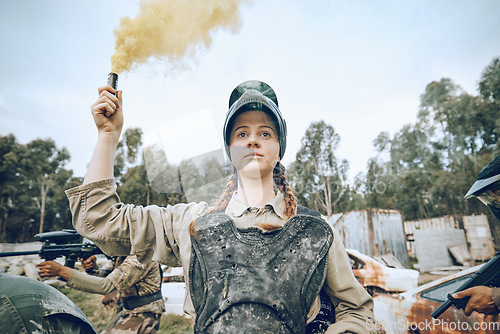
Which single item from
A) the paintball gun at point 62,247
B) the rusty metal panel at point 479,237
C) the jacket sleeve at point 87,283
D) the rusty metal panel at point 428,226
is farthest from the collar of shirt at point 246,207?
the rusty metal panel at point 479,237

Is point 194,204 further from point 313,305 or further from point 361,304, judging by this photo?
point 361,304

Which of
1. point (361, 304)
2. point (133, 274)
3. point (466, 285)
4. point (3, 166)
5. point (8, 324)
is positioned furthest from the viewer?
point (3, 166)

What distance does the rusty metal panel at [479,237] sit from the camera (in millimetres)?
15336

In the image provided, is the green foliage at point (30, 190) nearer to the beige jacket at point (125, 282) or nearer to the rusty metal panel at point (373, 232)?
the rusty metal panel at point (373, 232)

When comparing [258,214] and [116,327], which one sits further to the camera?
[116,327]

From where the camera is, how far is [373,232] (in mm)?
11445

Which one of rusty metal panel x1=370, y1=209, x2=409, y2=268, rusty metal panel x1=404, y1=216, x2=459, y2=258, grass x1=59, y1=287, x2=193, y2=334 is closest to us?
grass x1=59, y1=287, x2=193, y2=334

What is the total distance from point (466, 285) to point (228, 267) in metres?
3.02

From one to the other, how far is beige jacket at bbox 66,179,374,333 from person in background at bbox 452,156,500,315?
2.08m

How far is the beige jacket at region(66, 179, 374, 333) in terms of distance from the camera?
1.30 m

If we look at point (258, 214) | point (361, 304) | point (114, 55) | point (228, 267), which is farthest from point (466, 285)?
point (114, 55)

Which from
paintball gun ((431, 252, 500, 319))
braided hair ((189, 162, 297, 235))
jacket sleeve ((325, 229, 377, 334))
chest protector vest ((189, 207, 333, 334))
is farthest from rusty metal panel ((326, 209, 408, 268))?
chest protector vest ((189, 207, 333, 334))

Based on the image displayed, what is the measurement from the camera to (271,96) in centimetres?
186

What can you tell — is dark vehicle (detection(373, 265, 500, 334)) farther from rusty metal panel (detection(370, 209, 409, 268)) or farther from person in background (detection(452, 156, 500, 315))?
rusty metal panel (detection(370, 209, 409, 268))
